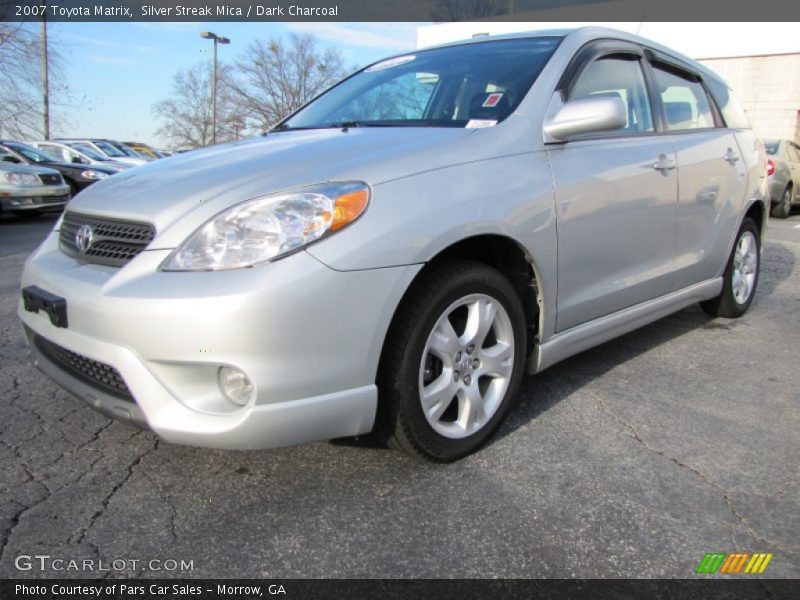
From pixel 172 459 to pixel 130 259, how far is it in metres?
0.81

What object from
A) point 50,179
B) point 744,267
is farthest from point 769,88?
point 50,179

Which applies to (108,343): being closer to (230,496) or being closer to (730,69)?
(230,496)

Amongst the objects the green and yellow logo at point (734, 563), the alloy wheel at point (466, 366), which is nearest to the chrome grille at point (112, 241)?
the alloy wheel at point (466, 366)

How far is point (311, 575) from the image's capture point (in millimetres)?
1812

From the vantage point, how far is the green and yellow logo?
184cm

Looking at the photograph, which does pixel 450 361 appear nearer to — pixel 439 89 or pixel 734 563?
pixel 734 563

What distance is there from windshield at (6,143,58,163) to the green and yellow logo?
13.4 meters

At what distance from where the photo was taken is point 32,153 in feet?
41.2

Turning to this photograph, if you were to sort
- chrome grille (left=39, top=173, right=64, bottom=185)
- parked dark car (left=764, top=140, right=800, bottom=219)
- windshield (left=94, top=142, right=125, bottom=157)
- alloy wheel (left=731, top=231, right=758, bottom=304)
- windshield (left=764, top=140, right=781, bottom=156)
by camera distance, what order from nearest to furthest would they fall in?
alloy wheel (left=731, top=231, right=758, bottom=304), chrome grille (left=39, top=173, right=64, bottom=185), parked dark car (left=764, top=140, right=800, bottom=219), windshield (left=764, top=140, right=781, bottom=156), windshield (left=94, top=142, right=125, bottom=157)

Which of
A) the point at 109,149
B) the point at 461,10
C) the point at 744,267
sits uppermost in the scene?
the point at 461,10

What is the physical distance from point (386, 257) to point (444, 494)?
2.78 feet

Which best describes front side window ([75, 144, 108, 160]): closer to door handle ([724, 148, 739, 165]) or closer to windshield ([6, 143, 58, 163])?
windshield ([6, 143, 58, 163])

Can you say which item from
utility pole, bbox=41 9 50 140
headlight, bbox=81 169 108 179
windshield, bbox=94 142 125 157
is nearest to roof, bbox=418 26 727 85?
headlight, bbox=81 169 108 179

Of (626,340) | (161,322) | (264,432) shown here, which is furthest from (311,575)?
(626,340)
